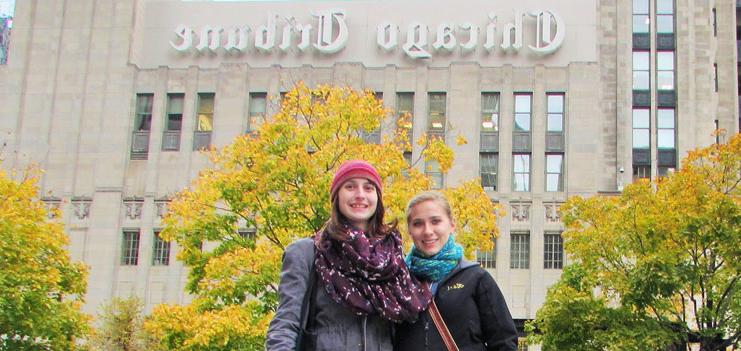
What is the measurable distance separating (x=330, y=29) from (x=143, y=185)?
487 inches

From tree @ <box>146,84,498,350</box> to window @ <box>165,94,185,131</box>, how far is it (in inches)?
1017

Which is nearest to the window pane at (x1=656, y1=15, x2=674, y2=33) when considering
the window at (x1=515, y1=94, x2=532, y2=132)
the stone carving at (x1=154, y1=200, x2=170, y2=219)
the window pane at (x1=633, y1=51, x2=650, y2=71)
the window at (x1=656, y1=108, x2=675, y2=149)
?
the window pane at (x1=633, y1=51, x2=650, y2=71)

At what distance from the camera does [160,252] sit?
154 ft

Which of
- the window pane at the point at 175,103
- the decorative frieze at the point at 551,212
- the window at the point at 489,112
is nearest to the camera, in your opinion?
the decorative frieze at the point at 551,212

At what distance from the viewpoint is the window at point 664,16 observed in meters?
50.5

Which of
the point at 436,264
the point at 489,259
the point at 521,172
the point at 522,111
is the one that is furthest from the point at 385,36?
the point at 436,264

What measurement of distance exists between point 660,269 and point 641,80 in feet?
89.2

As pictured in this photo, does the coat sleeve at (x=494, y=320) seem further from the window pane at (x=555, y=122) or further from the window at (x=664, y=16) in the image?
the window at (x=664, y=16)

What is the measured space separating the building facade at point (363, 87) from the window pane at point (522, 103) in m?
0.10

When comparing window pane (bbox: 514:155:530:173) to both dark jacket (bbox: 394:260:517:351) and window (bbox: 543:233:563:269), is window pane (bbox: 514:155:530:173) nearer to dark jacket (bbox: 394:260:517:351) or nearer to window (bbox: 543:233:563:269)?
window (bbox: 543:233:563:269)

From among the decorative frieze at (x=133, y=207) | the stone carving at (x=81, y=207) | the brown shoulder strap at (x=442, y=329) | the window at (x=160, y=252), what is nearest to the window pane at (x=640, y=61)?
the window at (x=160, y=252)

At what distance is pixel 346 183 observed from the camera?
5.20 meters

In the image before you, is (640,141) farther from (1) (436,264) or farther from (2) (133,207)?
(1) (436,264)

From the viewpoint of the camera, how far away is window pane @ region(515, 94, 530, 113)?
47.5 metres
